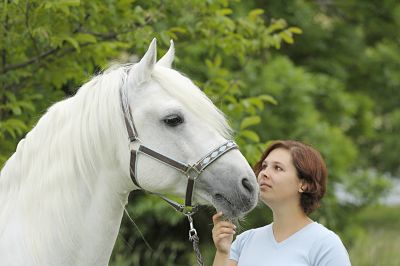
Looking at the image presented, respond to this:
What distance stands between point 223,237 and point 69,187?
0.66 metres

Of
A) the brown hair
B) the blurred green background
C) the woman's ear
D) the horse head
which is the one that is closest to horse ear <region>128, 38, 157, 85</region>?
the horse head

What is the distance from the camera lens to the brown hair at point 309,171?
2.96 metres

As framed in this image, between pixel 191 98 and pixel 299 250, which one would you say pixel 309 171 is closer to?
pixel 299 250

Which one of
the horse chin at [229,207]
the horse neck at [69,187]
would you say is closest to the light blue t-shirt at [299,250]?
the horse chin at [229,207]

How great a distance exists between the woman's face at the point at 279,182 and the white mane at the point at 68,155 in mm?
256

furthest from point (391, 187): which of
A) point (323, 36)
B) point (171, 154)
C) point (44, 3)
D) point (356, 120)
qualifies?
point (171, 154)

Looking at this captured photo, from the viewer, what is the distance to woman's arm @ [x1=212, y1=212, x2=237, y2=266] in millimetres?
2861

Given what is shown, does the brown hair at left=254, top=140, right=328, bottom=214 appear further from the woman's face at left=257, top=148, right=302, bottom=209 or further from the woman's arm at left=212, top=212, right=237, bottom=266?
the woman's arm at left=212, top=212, right=237, bottom=266

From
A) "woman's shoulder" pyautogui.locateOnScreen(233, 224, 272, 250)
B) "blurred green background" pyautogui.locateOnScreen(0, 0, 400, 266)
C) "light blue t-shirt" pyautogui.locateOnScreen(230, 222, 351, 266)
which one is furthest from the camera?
"blurred green background" pyautogui.locateOnScreen(0, 0, 400, 266)

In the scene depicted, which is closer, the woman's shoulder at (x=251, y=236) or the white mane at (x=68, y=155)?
the white mane at (x=68, y=155)

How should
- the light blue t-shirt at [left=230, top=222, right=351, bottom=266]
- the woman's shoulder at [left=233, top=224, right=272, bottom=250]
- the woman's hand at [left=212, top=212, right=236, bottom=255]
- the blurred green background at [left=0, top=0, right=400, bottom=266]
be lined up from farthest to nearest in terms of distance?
the blurred green background at [left=0, top=0, right=400, bottom=266], the woman's shoulder at [left=233, top=224, right=272, bottom=250], the woman's hand at [left=212, top=212, right=236, bottom=255], the light blue t-shirt at [left=230, top=222, right=351, bottom=266]

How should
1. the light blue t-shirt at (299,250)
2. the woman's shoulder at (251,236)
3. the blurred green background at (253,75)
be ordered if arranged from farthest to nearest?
1. the blurred green background at (253,75)
2. the woman's shoulder at (251,236)
3. the light blue t-shirt at (299,250)

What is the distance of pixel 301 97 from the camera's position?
8375 millimetres

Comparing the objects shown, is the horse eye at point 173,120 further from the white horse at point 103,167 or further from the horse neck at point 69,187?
the horse neck at point 69,187
